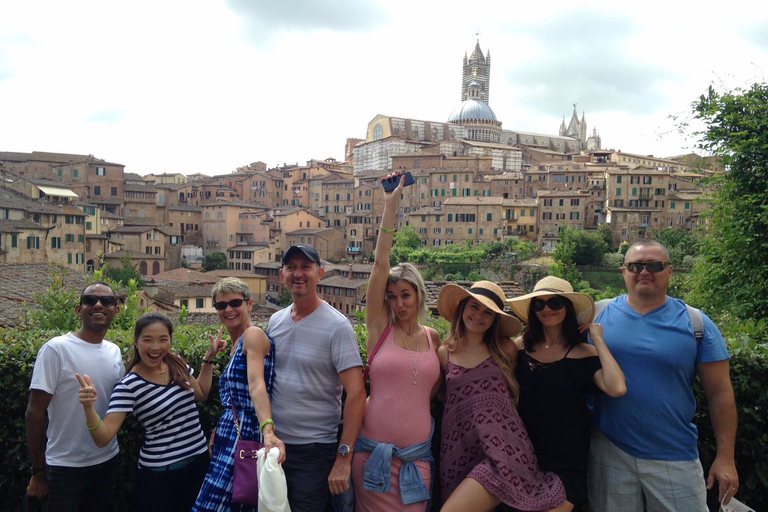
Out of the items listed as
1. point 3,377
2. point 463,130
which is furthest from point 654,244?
point 463,130

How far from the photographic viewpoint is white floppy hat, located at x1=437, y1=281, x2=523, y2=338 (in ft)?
11.8

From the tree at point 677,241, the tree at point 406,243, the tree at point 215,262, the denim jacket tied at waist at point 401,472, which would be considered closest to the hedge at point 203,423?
the denim jacket tied at waist at point 401,472

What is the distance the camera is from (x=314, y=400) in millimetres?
3451

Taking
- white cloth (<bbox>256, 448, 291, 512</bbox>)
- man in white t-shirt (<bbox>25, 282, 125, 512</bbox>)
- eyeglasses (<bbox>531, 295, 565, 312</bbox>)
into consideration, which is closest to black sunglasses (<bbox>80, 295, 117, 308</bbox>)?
man in white t-shirt (<bbox>25, 282, 125, 512</bbox>)

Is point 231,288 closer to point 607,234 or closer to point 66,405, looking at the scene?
point 66,405

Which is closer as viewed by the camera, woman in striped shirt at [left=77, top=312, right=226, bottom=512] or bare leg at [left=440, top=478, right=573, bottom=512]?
bare leg at [left=440, top=478, right=573, bottom=512]

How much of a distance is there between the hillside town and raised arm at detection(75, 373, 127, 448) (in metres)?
37.4

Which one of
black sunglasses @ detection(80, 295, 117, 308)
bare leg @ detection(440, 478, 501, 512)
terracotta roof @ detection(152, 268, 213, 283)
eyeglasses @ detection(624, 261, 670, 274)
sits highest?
eyeglasses @ detection(624, 261, 670, 274)

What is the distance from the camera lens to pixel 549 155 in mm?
78500

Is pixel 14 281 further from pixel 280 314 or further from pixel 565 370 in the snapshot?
pixel 565 370

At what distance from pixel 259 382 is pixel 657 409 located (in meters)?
2.33

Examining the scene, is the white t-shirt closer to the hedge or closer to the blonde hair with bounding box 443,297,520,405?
the hedge

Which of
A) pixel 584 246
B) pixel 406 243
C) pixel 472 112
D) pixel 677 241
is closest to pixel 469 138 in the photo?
pixel 472 112

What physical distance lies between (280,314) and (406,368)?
33.7 inches
